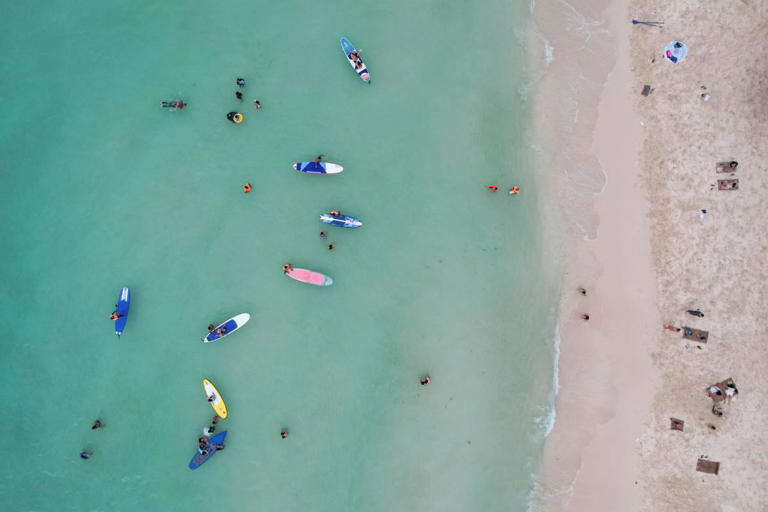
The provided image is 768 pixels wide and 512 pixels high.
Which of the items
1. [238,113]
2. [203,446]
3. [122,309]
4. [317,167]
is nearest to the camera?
[203,446]

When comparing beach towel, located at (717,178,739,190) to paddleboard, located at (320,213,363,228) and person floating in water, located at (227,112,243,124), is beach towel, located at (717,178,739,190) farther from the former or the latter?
person floating in water, located at (227,112,243,124)

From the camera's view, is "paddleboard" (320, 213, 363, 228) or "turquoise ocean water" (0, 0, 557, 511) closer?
"turquoise ocean water" (0, 0, 557, 511)

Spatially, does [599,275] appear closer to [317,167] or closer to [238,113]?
[317,167]

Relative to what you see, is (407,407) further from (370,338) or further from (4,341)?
(4,341)

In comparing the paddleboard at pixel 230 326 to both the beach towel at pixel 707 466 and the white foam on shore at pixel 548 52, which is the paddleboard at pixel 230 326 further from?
the beach towel at pixel 707 466

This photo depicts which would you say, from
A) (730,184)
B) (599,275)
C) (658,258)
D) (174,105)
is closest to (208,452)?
(174,105)

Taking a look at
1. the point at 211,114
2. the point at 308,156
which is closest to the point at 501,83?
the point at 308,156

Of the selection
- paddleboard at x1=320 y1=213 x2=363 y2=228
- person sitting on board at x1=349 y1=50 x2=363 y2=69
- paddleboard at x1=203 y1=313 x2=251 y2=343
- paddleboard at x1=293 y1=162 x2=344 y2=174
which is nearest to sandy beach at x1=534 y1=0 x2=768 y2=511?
person sitting on board at x1=349 y1=50 x2=363 y2=69
